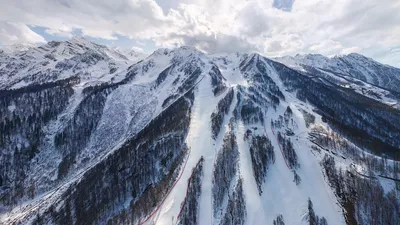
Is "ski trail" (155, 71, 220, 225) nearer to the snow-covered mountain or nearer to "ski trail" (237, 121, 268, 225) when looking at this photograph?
the snow-covered mountain

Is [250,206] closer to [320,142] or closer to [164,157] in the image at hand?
[164,157]

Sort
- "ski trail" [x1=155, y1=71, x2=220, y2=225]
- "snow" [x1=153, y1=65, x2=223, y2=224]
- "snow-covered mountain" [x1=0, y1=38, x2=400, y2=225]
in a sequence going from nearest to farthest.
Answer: "ski trail" [x1=155, y1=71, x2=220, y2=225] → "snow" [x1=153, y1=65, x2=223, y2=224] → "snow-covered mountain" [x1=0, y1=38, x2=400, y2=225]

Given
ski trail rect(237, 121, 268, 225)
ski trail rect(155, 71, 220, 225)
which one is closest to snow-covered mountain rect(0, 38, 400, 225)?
ski trail rect(237, 121, 268, 225)

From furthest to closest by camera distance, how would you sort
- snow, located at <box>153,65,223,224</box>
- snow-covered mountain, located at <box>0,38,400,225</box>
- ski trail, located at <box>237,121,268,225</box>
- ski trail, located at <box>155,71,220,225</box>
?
snow-covered mountain, located at <box>0,38,400,225</box> < ski trail, located at <box>237,121,268,225</box> < snow, located at <box>153,65,223,224</box> < ski trail, located at <box>155,71,220,225</box>

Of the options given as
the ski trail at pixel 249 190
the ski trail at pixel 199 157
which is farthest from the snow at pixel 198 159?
the ski trail at pixel 249 190

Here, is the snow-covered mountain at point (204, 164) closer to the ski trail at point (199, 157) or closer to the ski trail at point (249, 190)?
the ski trail at point (249, 190)

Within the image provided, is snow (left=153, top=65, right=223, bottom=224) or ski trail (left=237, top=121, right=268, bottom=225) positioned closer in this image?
snow (left=153, top=65, right=223, bottom=224)

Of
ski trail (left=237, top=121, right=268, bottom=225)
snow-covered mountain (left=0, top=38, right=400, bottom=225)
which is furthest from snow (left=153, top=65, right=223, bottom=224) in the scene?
ski trail (left=237, top=121, right=268, bottom=225)

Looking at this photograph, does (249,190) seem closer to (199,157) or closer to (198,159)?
(198,159)

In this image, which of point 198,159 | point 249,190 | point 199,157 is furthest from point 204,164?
→ point 249,190

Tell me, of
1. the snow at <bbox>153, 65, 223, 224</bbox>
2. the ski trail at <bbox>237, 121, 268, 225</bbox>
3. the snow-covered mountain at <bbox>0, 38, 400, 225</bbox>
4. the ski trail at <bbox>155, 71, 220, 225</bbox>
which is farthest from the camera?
the snow-covered mountain at <bbox>0, 38, 400, 225</bbox>
